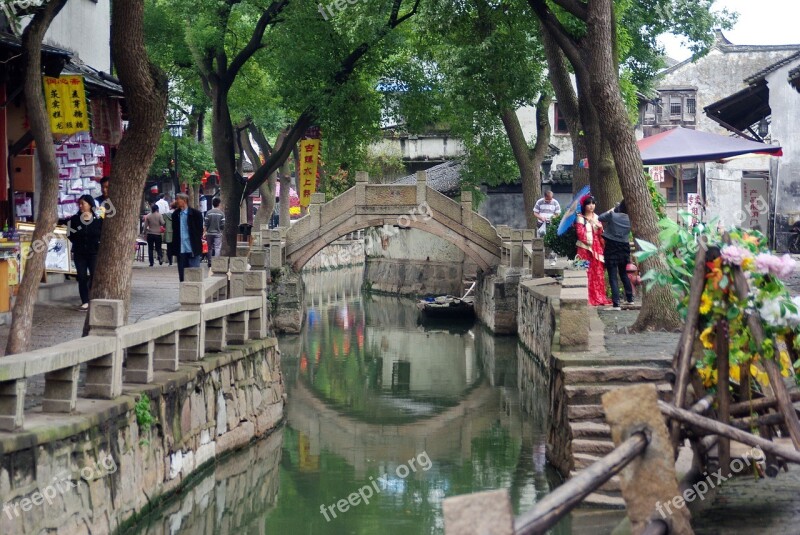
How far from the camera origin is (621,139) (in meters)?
14.3

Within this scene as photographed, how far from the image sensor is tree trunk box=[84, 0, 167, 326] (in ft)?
37.5

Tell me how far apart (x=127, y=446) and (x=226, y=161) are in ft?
47.0

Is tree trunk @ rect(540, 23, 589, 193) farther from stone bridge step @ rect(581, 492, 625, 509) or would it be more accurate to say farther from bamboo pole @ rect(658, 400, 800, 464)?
bamboo pole @ rect(658, 400, 800, 464)

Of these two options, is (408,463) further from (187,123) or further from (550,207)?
(187,123)

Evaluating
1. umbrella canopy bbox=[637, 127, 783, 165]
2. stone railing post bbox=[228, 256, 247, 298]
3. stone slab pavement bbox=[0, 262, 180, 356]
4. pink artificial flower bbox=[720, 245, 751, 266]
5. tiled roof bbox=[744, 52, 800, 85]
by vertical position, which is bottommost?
stone slab pavement bbox=[0, 262, 180, 356]

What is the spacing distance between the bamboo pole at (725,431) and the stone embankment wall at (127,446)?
13.3ft

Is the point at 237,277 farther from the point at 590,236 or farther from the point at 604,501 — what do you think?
the point at 604,501

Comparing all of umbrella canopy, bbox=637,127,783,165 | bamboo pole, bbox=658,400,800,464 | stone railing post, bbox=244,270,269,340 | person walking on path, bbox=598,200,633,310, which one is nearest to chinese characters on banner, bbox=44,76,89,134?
stone railing post, bbox=244,270,269,340

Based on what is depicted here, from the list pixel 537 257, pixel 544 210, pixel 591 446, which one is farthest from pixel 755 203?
pixel 591 446

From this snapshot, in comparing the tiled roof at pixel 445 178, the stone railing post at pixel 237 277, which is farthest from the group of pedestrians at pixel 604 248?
the tiled roof at pixel 445 178

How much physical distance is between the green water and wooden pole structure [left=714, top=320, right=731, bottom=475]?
3466 mm

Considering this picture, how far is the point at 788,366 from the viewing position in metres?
7.40

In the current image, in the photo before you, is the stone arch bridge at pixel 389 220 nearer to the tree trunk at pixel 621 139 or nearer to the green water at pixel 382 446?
the green water at pixel 382 446

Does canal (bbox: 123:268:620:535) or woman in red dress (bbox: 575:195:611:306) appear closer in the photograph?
canal (bbox: 123:268:620:535)
